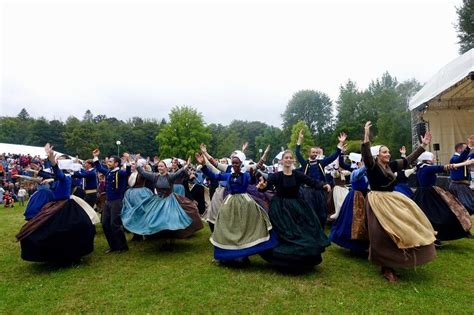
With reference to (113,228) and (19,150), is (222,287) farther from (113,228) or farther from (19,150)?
(19,150)

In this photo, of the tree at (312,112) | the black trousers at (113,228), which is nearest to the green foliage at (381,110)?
the tree at (312,112)

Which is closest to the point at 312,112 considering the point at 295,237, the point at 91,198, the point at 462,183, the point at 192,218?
the point at 462,183

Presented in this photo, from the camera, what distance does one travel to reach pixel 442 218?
21.8ft

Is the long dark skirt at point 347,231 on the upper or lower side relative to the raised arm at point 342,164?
lower

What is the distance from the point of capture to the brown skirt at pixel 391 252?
487cm

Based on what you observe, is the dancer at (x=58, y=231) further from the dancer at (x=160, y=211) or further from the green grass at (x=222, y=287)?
the dancer at (x=160, y=211)

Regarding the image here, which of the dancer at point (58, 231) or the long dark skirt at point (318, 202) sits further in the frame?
the long dark skirt at point (318, 202)

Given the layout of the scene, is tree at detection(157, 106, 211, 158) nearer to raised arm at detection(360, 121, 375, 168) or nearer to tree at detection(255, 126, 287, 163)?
tree at detection(255, 126, 287, 163)

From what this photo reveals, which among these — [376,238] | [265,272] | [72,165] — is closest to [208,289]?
[265,272]

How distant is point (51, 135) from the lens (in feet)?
220

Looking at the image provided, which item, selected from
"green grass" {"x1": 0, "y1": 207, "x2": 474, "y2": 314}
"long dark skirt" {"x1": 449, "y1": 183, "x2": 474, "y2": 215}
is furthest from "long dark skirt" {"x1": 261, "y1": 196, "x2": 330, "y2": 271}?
"long dark skirt" {"x1": 449, "y1": 183, "x2": 474, "y2": 215}

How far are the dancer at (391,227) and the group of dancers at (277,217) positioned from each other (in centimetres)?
1

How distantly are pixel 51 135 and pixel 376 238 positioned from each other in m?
72.4

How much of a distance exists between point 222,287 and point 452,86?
1267 centimetres
